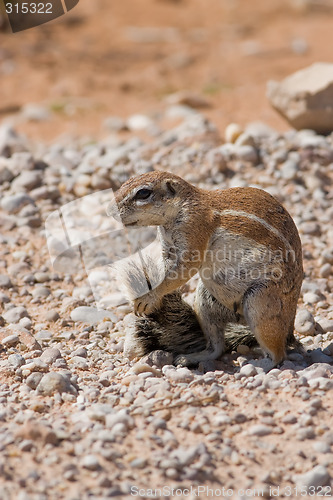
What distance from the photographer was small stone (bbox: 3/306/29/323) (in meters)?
5.36

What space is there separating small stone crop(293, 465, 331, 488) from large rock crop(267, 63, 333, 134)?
5.61 metres

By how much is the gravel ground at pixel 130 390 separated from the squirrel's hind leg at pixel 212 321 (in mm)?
109

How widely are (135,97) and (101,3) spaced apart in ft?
19.4

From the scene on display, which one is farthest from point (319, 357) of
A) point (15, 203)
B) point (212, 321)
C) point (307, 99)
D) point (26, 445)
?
point (307, 99)

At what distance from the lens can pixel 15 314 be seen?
5.40m

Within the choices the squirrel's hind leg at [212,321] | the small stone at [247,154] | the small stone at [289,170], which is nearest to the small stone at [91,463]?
the squirrel's hind leg at [212,321]

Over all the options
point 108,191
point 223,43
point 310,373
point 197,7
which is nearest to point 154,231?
point 108,191

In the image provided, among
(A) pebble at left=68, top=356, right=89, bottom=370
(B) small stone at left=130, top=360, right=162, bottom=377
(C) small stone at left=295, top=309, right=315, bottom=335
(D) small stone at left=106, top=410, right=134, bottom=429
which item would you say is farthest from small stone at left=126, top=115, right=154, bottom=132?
(D) small stone at left=106, top=410, right=134, bottom=429

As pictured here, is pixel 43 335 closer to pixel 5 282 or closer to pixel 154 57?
pixel 5 282

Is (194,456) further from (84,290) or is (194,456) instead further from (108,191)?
(108,191)

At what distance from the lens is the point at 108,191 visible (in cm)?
712

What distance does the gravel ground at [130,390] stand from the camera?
3.29m

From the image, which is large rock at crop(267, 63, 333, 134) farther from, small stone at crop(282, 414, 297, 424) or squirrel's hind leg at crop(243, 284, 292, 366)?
small stone at crop(282, 414, 297, 424)

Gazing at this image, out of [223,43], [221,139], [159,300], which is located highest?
[159,300]
